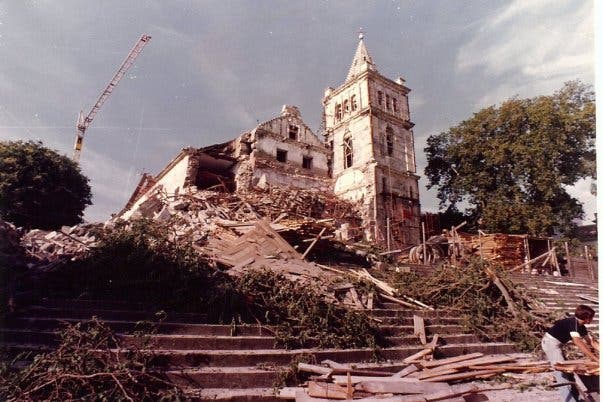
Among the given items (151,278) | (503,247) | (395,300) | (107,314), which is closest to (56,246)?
(151,278)

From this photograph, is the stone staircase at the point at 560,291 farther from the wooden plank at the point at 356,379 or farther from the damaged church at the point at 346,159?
the wooden plank at the point at 356,379

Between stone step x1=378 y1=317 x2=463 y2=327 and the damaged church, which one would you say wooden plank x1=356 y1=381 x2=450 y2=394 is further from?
the damaged church

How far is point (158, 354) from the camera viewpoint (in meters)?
5.14

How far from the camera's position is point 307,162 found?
1098 inches

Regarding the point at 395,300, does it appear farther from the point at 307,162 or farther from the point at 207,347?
the point at 307,162

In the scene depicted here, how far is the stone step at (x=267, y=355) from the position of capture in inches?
207

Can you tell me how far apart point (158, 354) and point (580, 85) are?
3483 cm

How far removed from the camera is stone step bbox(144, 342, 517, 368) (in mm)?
5258

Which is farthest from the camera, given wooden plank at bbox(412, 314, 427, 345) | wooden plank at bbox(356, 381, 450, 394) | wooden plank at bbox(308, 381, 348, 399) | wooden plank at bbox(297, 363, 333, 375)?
wooden plank at bbox(412, 314, 427, 345)

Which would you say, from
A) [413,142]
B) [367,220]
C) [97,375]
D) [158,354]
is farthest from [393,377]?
[413,142]

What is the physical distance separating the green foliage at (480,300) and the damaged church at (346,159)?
1161cm

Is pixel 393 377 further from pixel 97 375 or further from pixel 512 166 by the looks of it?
pixel 512 166

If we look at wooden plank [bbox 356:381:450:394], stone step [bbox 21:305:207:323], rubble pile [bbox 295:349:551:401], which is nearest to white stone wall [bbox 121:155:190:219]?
stone step [bbox 21:305:207:323]

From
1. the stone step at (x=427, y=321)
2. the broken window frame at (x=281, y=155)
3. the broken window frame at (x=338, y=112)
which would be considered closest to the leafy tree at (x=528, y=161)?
the broken window frame at (x=338, y=112)
